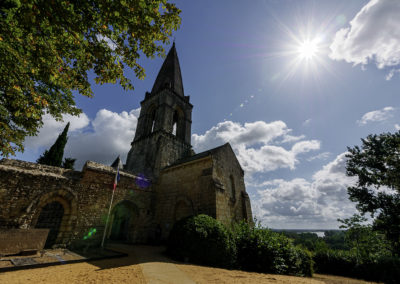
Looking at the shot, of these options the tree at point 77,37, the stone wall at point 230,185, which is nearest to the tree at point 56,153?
the tree at point 77,37

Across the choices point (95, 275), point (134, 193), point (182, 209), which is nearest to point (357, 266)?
point (182, 209)

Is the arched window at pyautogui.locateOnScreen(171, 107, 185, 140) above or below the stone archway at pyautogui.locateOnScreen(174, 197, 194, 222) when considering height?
above

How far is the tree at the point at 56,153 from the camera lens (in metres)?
19.5

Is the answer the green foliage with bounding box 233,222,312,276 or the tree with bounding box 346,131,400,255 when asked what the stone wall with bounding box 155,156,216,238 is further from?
the tree with bounding box 346,131,400,255

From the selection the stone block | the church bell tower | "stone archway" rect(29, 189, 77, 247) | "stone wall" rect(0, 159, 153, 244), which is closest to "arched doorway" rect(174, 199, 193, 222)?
"stone wall" rect(0, 159, 153, 244)

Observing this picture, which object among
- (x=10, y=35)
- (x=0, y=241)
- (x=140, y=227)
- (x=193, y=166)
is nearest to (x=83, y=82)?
(x=10, y=35)

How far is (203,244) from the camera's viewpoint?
709 cm

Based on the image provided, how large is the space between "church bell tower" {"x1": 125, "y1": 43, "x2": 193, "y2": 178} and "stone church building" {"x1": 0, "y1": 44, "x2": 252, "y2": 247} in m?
0.14

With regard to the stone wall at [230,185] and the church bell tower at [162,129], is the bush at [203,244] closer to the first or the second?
the stone wall at [230,185]

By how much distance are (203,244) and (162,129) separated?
1394cm

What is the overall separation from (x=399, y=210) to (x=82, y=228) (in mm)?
24019

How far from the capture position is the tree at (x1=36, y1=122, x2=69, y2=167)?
19516 mm

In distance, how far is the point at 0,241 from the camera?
18.8 feet

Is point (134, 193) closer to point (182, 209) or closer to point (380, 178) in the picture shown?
point (182, 209)
